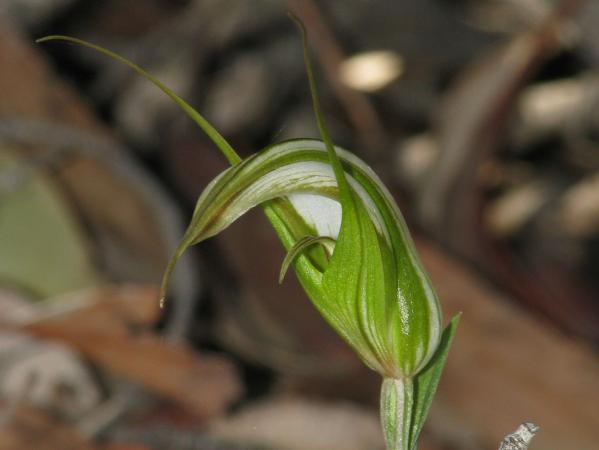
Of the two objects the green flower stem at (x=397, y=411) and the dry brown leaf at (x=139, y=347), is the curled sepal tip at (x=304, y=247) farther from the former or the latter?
the dry brown leaf at (x=139, y=347)

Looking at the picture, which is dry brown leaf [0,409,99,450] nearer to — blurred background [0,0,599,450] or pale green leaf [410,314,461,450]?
blurred background [0,0,599,450]

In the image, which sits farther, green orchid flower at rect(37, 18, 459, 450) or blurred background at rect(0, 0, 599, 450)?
blurred background at rect(0, 0, 599, 450)

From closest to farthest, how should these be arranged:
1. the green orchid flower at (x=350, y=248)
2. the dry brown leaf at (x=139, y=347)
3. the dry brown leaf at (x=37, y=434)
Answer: the green orchid flower at (x=350, y=248) → the dry brown leaf at (x=37, y=434) → the dry brown leaf at (x=139, y=347)

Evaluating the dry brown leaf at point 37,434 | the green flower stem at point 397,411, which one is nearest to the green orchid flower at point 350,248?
the green flower stem at point 397,411

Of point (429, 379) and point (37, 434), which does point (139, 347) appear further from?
point (429, 379)

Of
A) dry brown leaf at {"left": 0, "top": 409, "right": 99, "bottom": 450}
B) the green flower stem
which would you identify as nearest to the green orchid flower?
the green flower stem

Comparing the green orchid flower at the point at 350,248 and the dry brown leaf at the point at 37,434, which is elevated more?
the dry brown leaf at the point at 37,434

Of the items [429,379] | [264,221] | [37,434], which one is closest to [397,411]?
[429,379]
